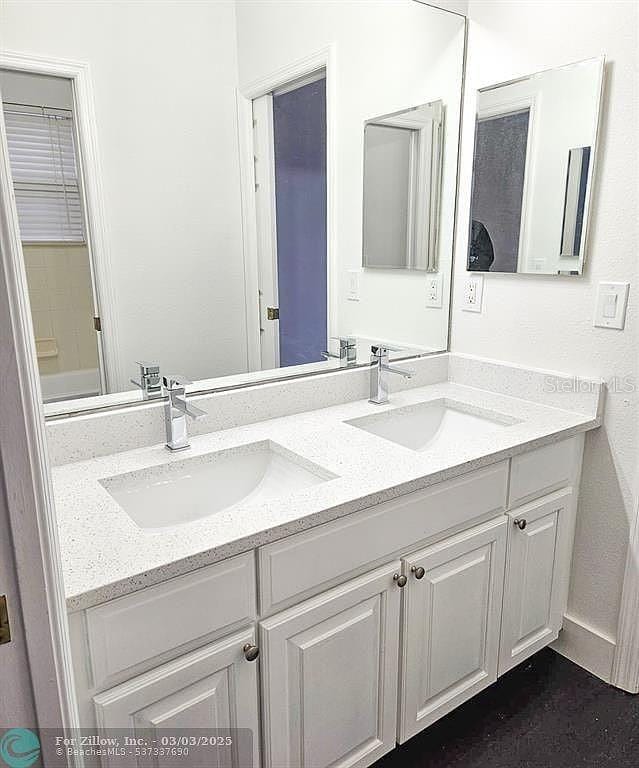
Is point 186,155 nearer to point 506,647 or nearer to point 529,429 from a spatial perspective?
point 529,429

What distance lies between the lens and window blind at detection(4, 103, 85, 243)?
1.20 meters

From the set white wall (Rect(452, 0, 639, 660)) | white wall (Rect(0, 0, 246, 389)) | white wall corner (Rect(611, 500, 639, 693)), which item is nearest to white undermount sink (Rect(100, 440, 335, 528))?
white wall (Rect(0, 0, 246, 389))

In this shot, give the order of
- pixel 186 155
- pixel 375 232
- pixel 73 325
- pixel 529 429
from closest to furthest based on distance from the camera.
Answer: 1. pixel 73 325
2. pixel 186 155
3. pixel 529 429
4. pixel 375 232

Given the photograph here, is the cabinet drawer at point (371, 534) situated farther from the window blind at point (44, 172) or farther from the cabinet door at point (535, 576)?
the window blind at point (44, 172)

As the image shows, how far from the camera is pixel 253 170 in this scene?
1.53 meters

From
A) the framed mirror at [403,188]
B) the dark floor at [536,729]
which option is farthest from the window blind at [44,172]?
the dark floor at [536,729]

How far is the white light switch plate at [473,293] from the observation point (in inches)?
75.2

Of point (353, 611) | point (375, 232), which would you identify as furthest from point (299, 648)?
point (375, 232)

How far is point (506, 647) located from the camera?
5.39 feet

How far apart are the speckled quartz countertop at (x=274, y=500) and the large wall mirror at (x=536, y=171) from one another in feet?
1.52

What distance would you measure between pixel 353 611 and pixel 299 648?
144mm

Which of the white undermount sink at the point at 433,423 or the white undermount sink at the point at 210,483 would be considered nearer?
the white undermount sink at the point at 210,483

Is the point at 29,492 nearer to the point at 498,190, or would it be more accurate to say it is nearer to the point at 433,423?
the point at 433,423

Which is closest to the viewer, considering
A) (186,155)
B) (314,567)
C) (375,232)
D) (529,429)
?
(314,567)
